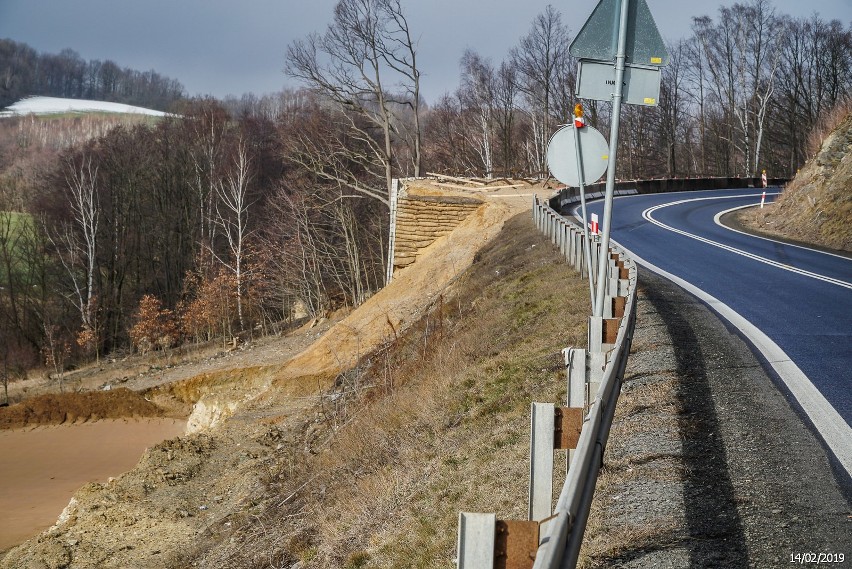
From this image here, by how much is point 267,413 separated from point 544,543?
21.0 meters

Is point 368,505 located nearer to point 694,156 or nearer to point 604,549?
point 604,549

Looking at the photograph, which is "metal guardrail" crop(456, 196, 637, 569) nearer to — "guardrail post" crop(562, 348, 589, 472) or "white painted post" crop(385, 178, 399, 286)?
"guardrail post" crop(562, 348, 589, 472)

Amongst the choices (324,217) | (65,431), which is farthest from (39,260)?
(65,431)

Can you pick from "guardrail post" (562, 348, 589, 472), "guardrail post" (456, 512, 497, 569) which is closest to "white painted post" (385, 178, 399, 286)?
"guardrail post" (562, 348, 589, 472)

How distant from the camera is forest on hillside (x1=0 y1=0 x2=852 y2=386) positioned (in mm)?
46156

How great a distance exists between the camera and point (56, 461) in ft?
89.5

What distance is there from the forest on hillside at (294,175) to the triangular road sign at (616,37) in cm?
3415

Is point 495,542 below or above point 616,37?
below

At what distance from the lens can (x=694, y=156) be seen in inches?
2918

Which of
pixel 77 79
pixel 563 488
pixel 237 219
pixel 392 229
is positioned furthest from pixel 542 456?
pixel 77 79

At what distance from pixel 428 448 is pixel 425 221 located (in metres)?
22.6

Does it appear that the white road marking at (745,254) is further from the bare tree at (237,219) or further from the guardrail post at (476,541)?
the bare tree at (237,219)

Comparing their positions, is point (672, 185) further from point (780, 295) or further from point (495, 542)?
point (495, 542)

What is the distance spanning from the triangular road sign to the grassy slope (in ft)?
10.5
